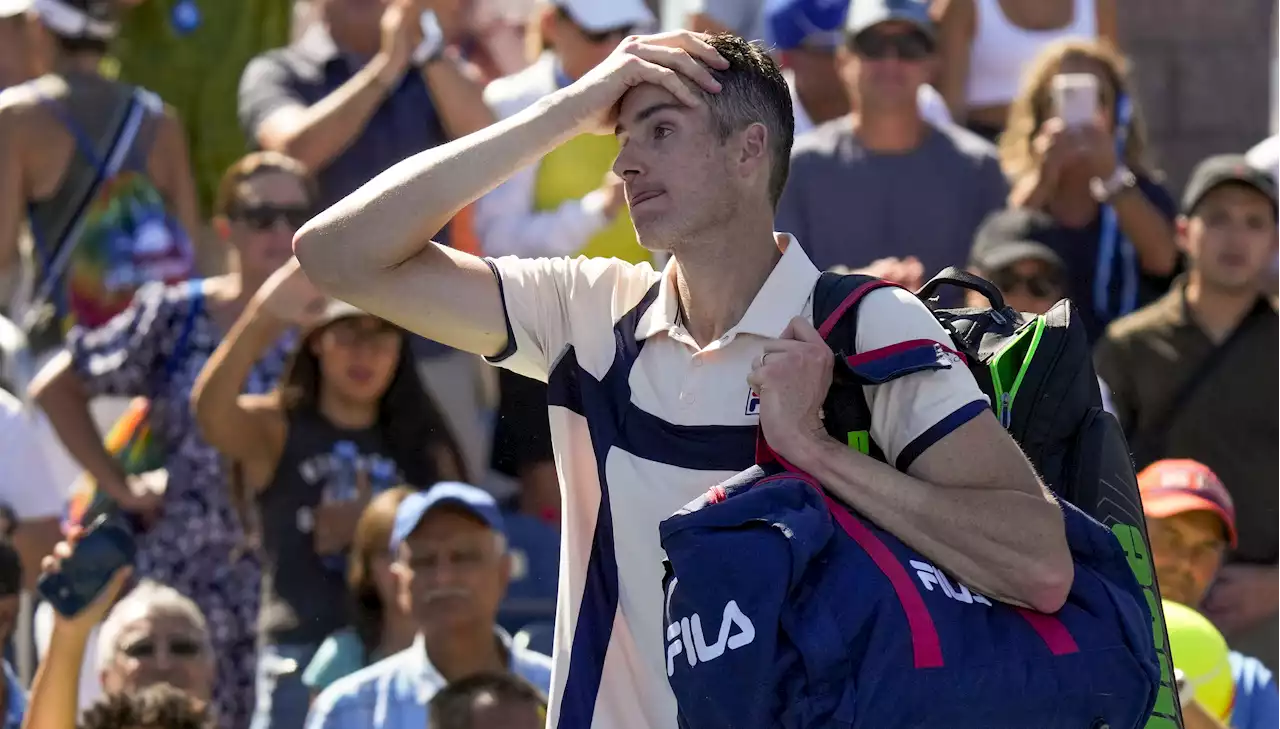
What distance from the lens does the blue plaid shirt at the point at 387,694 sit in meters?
5.20

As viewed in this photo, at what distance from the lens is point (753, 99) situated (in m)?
3.29

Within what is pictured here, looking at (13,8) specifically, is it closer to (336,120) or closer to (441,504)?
(336,120)

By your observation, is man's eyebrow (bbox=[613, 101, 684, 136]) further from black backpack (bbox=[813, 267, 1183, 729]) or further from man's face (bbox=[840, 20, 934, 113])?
man's face (bbox=[840, 20, 934, 113])

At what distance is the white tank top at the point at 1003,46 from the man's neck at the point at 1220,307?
140cm

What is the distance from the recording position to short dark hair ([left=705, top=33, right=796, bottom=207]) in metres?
3.25

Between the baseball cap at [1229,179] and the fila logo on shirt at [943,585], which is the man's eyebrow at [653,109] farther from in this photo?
the baseball cap at [1229,179]

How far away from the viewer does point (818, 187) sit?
6363 mm

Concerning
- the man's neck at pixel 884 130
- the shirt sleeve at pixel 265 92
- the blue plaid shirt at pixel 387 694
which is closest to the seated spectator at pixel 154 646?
the blue plaid shirt at pixel 387 694

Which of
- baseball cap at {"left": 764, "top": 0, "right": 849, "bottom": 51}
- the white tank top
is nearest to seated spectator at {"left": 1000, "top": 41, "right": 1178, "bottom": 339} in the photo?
the white tank top

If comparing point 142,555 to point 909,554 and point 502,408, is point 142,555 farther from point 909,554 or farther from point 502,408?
point 909,554

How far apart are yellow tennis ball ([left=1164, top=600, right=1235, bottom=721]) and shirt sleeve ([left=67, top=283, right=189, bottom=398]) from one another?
2969mm

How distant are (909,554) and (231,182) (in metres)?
3.89

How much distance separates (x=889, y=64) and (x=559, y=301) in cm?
334

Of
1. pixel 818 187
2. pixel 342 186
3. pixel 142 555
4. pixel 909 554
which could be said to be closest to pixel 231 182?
pixel 342 186
